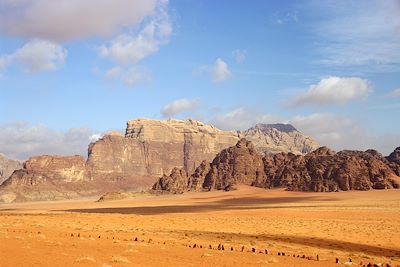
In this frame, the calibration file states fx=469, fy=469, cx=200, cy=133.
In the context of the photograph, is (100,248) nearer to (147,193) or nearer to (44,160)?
(147,193)

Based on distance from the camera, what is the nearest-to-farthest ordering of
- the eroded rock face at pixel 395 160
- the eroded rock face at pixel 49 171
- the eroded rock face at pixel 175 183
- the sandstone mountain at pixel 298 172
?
the sandstone mountain at pixel 298 172 < the eroded rock face at pixel 395 160 < the eroded rock face at pixel 175 183 < the eroded rock face at pixel 49 171

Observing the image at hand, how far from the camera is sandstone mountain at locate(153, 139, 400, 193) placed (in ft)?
349

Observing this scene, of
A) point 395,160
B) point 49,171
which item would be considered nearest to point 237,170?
point 395,160

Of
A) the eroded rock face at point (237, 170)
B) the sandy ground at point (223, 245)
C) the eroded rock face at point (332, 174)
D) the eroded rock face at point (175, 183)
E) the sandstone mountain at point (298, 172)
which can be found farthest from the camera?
the eroded rock face at point (175, 183)

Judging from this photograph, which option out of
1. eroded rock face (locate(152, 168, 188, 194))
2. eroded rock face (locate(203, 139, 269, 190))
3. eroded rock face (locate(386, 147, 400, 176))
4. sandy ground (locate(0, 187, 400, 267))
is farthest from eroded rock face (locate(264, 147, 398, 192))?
sandy ground (locate(0, 187, 400, 267))

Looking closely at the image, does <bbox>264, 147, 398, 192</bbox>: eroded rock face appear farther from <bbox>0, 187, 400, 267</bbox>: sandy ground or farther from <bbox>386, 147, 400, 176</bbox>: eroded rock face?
<bbox>0, 187, 400, 267</bbox>: sandy ground

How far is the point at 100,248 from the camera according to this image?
19375mm

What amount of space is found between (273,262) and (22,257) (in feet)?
29.6

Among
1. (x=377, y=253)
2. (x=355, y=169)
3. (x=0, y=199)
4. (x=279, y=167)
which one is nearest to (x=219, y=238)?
(x=377, y=253)

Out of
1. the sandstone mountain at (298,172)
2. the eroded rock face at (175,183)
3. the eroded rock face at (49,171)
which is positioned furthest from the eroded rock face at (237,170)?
the eroded rock face at (49,171)

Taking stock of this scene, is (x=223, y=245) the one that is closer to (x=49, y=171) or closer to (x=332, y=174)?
(x=332, y=174)

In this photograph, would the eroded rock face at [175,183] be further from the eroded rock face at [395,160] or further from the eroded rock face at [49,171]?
the eroded rock face at [395,160]

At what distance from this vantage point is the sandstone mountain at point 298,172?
106500 millimetres

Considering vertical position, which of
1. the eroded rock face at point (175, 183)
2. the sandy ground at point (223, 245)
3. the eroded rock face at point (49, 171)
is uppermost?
the eroded rock face at point (49, 171)
